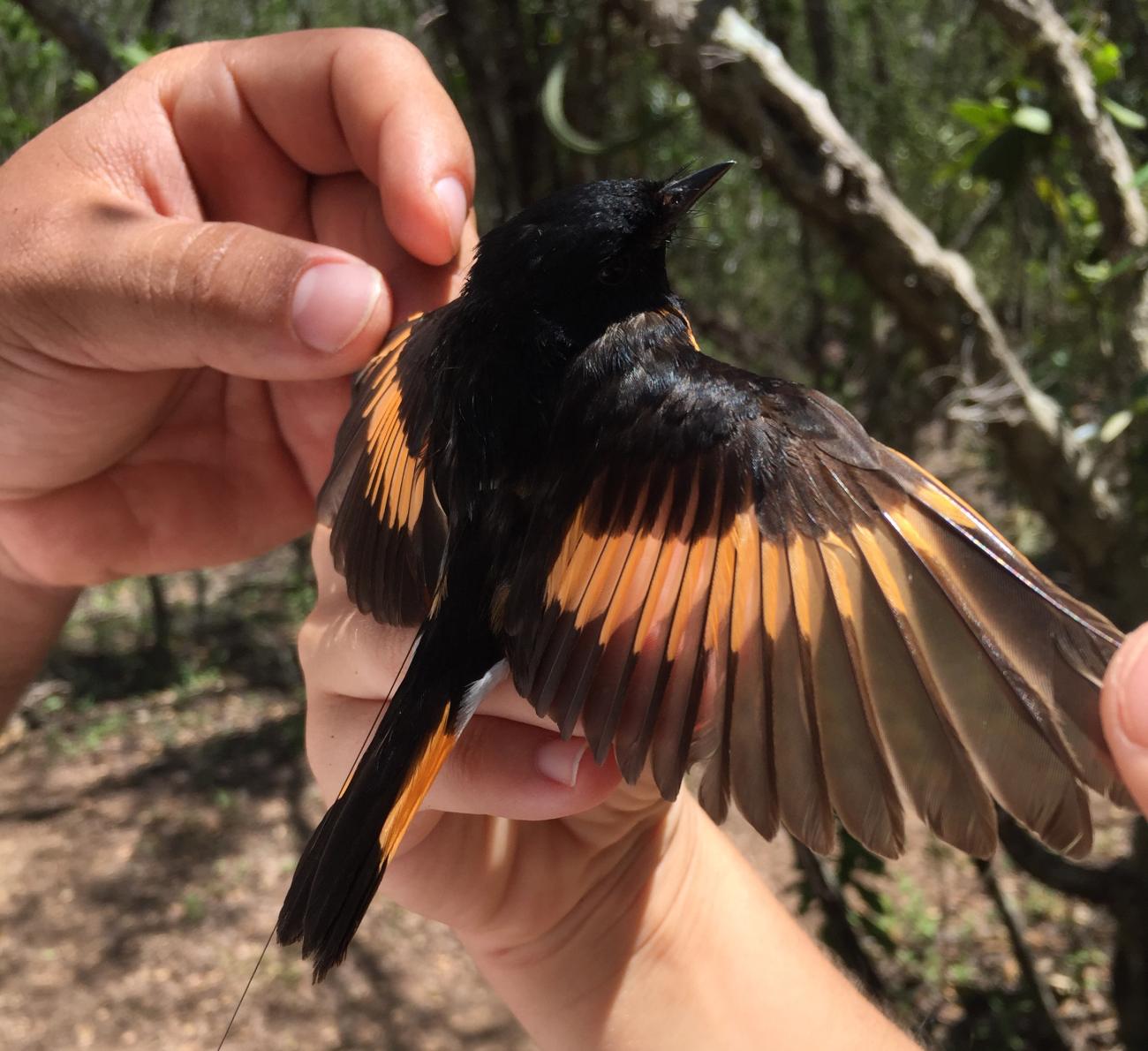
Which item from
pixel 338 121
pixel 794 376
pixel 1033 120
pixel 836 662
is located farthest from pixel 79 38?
pixel 836 662

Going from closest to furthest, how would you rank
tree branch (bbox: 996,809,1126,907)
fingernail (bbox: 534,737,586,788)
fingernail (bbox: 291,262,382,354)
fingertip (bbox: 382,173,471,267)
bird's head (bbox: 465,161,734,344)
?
fingernail (bbox: 534,737,586,788) < bird's head (bbox: 465,161,734,344) < fingernail (bbox: 291,262,382,354) < fingertip (bbox: 382,173,471,267) < tree branch (bbox: 996,809,1126,907)

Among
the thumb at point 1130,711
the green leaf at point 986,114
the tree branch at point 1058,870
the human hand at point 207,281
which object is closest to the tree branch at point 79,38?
the human hand at point 207,281

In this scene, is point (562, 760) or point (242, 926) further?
point (242, 926)

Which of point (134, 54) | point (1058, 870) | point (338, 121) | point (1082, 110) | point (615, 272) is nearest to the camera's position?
point (615, 272)

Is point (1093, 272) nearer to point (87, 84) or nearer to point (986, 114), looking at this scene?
point (986, 114)

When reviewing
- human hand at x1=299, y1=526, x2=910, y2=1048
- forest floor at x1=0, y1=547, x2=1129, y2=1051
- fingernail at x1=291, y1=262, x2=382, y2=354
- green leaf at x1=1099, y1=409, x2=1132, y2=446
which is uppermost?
fingernail at x1=291, y1=262, x2=382, y2=354

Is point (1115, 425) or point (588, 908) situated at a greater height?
point (1115, 425)

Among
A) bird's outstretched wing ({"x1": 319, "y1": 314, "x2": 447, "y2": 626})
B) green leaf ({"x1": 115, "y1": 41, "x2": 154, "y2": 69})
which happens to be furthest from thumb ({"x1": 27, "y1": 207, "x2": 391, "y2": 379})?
green leaf ({"x1": 115, "y1": 41, "x2": 154, "y2": 69})

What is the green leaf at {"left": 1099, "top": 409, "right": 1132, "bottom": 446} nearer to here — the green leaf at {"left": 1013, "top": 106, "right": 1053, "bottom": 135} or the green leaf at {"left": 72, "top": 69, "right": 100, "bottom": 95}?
the green leaf at {"left": 1013, "top": 106, "right": 1053, "bottom": 135}
